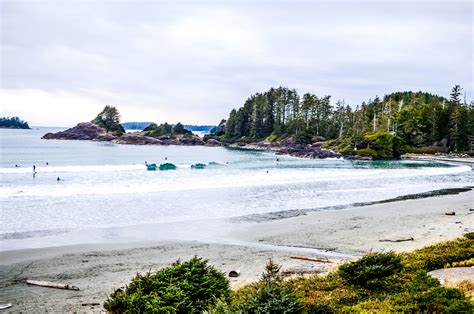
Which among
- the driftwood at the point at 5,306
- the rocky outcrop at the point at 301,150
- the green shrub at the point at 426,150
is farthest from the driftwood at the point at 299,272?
the green shrub at the point at 426,150

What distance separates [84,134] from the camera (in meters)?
145

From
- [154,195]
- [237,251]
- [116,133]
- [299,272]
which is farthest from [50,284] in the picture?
[116,133]

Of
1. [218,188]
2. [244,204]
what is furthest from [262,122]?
[244,204]

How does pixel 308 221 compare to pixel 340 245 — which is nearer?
pixel 340 245

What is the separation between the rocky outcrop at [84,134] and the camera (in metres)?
141

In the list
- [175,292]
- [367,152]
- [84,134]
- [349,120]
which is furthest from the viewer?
[84,134]

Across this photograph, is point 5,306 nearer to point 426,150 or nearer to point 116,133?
point 426,150

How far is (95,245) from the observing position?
18578mm

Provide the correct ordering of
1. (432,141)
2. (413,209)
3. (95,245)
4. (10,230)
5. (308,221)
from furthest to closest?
(432,141)
(413,209)
(308,221)
(10,230)
(95,245)

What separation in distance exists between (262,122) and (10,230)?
4756 inches

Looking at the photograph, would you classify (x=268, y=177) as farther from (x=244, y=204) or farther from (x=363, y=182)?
(x=244, y=204)

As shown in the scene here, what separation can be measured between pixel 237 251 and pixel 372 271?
7297 mm

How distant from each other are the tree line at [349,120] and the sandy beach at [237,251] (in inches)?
2791

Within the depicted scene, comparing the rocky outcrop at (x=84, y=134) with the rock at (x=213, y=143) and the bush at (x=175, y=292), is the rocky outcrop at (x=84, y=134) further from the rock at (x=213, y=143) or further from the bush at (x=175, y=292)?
the bush at (x=175, y=292)
